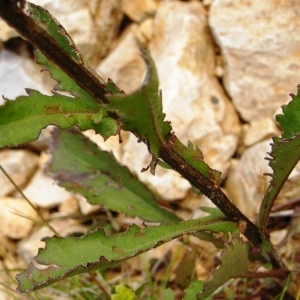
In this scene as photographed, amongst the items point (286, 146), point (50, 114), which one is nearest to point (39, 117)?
point (50, 114)

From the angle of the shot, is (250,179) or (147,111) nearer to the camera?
(147,111)

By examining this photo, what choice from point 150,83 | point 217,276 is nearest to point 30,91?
point 150,83

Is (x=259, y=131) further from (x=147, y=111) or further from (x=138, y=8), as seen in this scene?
(x=147, y=111)

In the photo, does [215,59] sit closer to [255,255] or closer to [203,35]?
[203,35]

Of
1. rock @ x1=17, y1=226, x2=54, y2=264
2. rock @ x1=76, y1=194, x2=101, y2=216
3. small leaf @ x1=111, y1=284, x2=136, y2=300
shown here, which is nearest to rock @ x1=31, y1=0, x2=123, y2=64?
rock @ x1=76, y1=194, x2=101, y2=216

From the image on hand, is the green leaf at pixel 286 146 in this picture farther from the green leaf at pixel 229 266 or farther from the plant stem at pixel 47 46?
the plant stem at pixel 47 46

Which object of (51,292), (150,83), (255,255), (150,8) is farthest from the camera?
(150,8)
